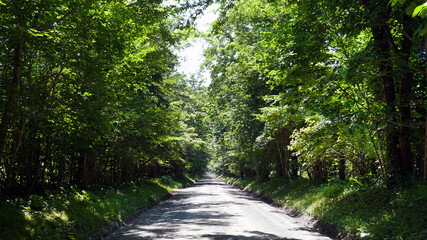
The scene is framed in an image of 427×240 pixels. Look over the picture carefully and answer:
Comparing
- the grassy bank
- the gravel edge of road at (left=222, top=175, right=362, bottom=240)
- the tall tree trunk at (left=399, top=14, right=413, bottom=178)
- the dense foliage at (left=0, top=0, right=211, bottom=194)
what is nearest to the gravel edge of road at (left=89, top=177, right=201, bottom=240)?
the grassy bank

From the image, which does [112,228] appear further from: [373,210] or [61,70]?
[373,210]

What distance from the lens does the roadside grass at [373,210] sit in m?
6.34

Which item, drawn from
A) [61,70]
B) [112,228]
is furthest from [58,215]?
[61,70]

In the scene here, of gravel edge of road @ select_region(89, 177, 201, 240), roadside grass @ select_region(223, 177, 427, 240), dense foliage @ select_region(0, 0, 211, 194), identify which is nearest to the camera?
dense foliage @ select_region(0, 0, 211, 194)

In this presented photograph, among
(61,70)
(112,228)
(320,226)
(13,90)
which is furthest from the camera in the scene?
(320,226)

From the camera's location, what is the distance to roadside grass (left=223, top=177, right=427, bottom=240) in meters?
6.34

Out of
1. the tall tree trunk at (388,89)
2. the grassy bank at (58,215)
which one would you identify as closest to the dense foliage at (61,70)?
the grassy bank at (58,215)

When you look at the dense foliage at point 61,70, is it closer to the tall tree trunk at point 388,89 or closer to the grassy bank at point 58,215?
the grassy bank at point 58,215

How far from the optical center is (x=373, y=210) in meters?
7.92

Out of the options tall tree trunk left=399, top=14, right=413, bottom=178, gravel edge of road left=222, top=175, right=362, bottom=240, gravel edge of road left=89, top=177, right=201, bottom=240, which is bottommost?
gravel edge of road left=222, top=175, right=362, bottom=240

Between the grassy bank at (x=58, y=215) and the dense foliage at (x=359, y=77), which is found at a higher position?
the dense foliage at (x=359, y=77)

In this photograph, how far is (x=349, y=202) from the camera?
31.3 ft

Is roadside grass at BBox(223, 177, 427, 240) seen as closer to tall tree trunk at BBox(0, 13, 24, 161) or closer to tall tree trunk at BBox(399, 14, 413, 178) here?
tall tree trunk at BBox(399, 14, 413, 178)

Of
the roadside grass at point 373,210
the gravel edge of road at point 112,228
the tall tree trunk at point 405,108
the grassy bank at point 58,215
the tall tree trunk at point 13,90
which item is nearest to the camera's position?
the tall tree trunk at point 13,90
